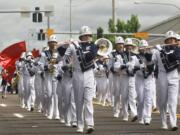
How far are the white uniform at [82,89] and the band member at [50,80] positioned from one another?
4331 mm

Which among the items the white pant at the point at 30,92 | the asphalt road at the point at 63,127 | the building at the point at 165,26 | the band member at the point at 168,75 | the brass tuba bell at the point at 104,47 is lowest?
the asphalt road at the point at 63,127

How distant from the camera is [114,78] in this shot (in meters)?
23.7

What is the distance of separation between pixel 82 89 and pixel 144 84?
4328mm

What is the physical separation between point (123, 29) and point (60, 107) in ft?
223

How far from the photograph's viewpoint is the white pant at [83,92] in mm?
17406

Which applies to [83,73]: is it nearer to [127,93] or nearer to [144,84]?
[144,84]

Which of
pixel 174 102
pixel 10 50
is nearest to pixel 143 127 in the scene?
pixel 174 102

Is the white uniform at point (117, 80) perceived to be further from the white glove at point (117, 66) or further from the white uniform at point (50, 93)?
the white uniform at point (50, 93)

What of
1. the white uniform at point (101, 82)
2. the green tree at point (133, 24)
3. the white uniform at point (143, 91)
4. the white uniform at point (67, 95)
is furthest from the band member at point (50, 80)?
the green tree at point (133, 24)

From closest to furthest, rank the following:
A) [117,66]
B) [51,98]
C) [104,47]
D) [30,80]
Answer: [117,66]
[51,98]
[104,47]
[30,80]

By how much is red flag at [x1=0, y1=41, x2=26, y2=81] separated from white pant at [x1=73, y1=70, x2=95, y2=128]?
14380mm

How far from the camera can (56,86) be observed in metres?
22.0

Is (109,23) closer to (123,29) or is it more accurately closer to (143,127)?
(123,29)

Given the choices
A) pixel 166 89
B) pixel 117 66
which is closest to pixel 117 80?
pixel 117 66
